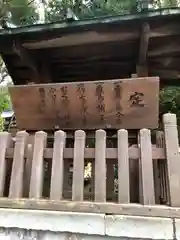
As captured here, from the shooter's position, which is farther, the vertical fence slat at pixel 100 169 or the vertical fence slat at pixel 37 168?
the vertical fence slat at pixel 37 168

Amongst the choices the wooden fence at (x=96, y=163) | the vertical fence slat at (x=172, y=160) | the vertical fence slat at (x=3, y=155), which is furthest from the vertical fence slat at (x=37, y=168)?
the vertical fence slat at (x=172, y=160)

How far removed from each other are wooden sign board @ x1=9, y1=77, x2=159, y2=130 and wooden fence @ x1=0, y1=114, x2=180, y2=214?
738 millimetres

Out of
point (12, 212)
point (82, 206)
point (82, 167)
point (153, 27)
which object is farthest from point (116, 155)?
point (153, 27)

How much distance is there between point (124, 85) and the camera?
10.1 ft

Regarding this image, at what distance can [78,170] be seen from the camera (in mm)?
2279

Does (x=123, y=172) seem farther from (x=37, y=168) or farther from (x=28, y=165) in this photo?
(x=28, y=165)

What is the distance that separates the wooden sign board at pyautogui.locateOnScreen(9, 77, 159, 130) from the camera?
3107 millimetres

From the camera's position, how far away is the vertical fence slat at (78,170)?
223 cm

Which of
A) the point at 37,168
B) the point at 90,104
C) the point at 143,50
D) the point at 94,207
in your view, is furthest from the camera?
the point at 90,104

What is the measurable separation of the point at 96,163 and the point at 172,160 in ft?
2.13

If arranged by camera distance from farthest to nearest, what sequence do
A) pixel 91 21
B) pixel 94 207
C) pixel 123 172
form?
pixel 91 21 → pixel 123 172 → pixel 94 207

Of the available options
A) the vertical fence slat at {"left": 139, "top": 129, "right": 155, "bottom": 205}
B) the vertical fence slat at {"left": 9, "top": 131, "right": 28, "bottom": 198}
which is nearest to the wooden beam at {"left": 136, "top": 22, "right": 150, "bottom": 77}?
the vertical fence slat at {"left": 139, "top": 129, "right": 155, "bottom": 205}

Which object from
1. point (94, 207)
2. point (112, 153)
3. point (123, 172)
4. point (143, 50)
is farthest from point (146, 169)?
point (143, 50)

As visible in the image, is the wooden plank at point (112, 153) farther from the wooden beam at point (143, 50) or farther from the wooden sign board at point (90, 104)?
the wooden beam at point (143, 50)
